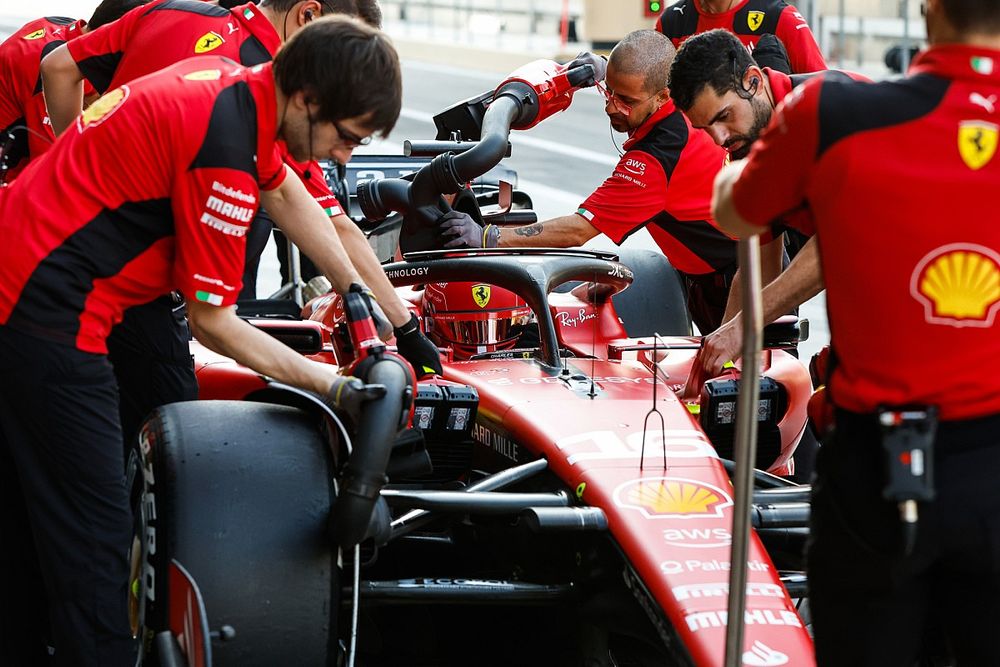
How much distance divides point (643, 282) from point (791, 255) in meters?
1.28

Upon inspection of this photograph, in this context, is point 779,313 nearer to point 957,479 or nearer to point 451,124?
point 957,479

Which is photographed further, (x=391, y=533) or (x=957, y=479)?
(x=391, y=533)

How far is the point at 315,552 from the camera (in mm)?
3324

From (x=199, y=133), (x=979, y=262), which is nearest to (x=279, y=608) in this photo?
(x=199, y=133)

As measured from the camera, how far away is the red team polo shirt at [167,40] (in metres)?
4.70

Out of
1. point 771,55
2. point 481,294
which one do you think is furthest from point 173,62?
point 771,55

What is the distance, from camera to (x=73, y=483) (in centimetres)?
333

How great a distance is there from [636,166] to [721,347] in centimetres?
173

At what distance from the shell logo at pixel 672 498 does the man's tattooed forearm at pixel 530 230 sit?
92.0 inches

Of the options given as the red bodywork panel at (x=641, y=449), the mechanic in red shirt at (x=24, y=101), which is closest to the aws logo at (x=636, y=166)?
the red bodywork panel at (x=641, y=449)

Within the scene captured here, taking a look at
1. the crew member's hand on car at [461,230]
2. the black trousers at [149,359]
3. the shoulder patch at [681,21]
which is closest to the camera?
the black trousers at [149,359]

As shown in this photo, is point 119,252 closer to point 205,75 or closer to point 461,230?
point 205,75

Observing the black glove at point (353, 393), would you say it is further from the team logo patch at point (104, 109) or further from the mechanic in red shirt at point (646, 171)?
the mechanic in red shirt at point (646, 171)

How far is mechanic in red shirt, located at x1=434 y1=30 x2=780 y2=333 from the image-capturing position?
5.73 meters
